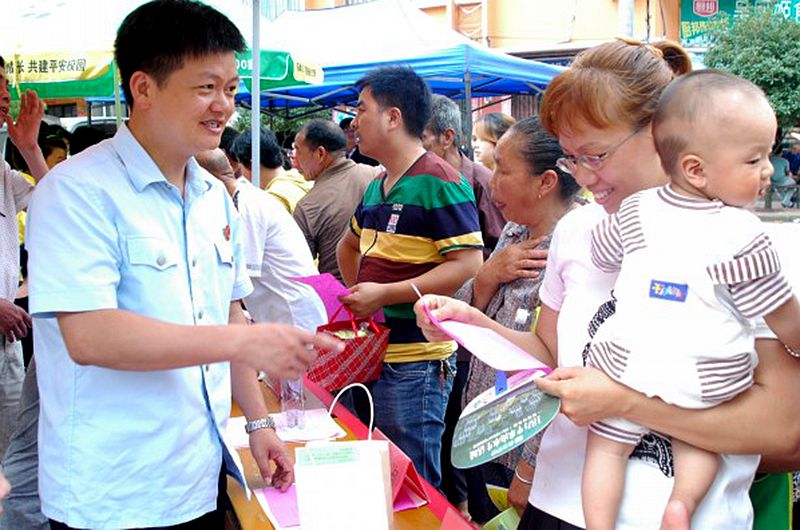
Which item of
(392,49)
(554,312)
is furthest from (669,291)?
(392,49)

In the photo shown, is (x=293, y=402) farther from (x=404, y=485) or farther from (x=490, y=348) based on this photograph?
(x=490, y=348)

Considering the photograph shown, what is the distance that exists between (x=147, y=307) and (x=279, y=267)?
59.0 inches

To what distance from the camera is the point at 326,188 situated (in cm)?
473

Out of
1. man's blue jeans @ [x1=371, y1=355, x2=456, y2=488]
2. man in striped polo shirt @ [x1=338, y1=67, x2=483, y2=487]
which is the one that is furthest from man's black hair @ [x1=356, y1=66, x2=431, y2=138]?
man's blue jeans @ [x1=371, y1=355, x2=456, y2=488]

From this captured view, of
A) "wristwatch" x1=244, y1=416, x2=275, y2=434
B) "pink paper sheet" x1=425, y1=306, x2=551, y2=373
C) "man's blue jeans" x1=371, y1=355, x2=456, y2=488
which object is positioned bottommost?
"man's blue jeans" x1=371, y1=355, x2=456, y2=488

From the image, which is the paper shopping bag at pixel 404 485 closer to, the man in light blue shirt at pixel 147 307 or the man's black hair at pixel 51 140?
the man in light blue shirt at pixel 147 307

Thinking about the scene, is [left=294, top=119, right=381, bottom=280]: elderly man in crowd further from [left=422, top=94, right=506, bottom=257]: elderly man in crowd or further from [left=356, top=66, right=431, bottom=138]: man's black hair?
[left=356, top=66, right=431, bottom=138]: man's black hair

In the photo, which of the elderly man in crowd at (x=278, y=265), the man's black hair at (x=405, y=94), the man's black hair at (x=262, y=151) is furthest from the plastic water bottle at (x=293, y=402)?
the man's black hair at (x=262, y=151)

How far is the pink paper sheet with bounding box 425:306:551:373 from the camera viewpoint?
1.32 m

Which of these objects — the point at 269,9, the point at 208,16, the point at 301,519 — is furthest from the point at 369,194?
the point at 269,9

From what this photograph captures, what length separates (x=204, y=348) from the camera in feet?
4.68

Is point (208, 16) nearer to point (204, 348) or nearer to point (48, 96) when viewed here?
point (204, 348)

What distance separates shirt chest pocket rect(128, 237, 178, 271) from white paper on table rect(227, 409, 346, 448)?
0.84 m

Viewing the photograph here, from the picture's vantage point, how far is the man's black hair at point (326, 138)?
4.94 metres
